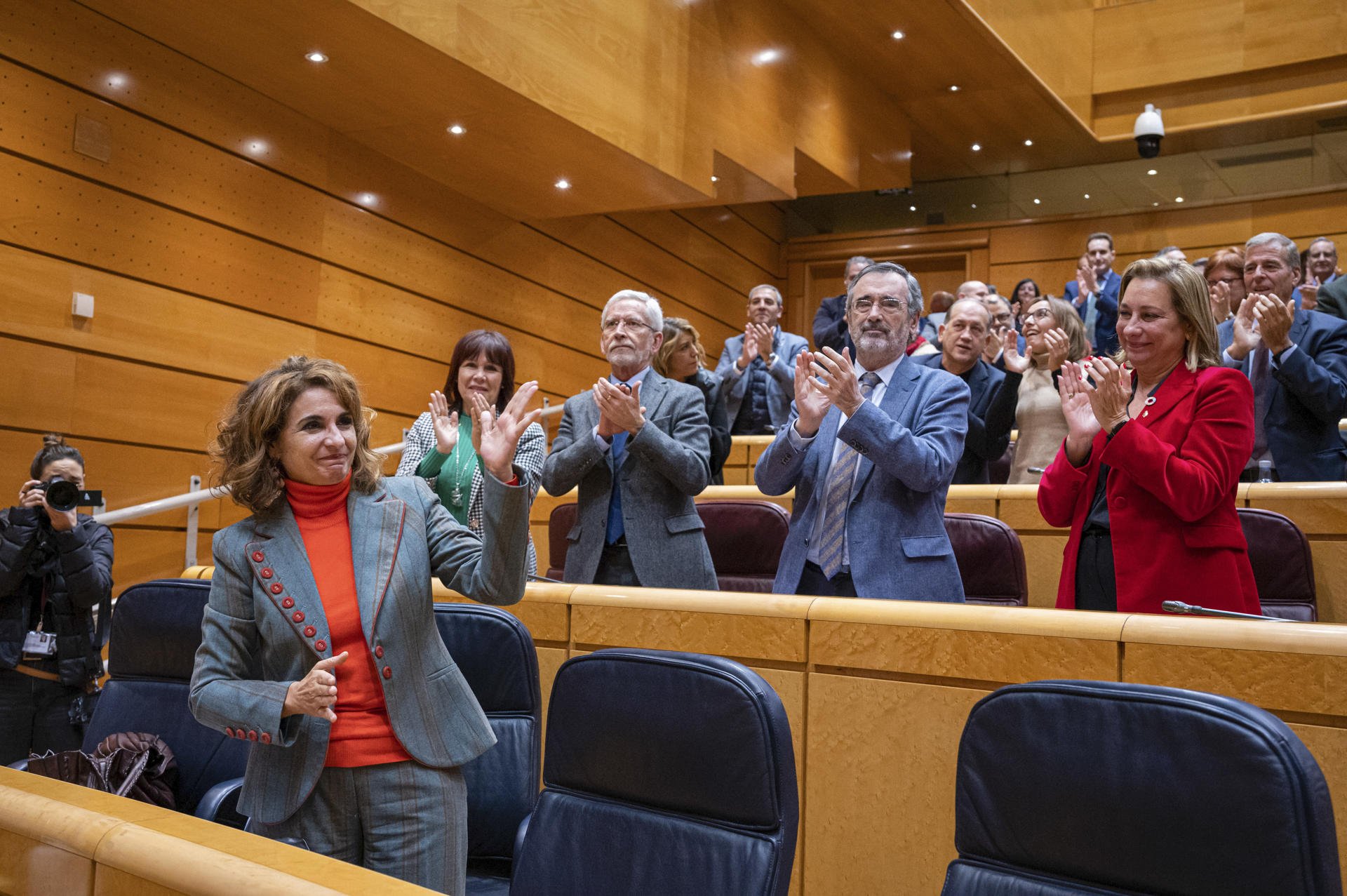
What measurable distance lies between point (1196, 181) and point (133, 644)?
833 cm

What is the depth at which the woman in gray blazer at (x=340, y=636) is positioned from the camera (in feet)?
4.91

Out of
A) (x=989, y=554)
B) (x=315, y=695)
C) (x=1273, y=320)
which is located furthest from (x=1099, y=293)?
(x=315, y=695)

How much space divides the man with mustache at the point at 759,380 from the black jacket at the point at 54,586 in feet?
8.63

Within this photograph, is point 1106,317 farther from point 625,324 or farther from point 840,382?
point 840,382

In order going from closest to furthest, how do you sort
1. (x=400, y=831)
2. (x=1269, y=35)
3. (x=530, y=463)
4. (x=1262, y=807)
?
(x=1262, y=807)
(x=400, y=831)
(x=530, y=463)
(x=1269, y=35)

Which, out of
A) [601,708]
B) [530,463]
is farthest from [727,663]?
[530,463]

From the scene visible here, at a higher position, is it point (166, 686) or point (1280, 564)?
point (1280, 564)

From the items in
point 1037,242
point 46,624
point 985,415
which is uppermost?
point 1037,242

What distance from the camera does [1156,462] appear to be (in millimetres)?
1899

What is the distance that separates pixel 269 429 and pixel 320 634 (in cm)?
30

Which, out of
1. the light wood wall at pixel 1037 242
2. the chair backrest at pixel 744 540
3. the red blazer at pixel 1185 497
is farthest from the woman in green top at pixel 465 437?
the light wood wall at pixel 1037 242

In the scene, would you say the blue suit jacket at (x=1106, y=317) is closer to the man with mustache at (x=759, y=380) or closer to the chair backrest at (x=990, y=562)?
the man with mustache at (x=759, y=380)

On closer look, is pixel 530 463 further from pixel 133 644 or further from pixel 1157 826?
pixel 1157 826

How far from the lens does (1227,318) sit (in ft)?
12.9
